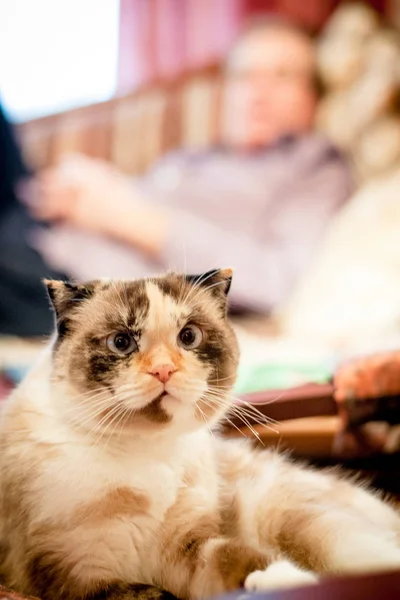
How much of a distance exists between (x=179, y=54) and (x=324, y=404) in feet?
7.38

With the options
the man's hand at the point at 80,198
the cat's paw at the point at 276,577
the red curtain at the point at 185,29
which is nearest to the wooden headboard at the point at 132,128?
the red curtain at the point at 185,29

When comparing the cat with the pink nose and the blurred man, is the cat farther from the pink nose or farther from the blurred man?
the blurred man

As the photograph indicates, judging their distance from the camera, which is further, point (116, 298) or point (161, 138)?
point (161, 138)

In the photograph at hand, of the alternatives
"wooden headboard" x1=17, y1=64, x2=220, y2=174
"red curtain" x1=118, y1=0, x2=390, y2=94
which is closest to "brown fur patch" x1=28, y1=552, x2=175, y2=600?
"wooden headboard" x1=17, y1=64, x2=220, y2=174

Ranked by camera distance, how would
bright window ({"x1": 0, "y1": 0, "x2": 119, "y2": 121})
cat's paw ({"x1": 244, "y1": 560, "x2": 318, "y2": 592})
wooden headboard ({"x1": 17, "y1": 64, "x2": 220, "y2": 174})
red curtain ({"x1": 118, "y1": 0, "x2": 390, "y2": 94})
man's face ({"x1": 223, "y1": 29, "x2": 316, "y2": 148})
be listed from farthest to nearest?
red curtain ({"x1": 118, "y1": 0, "x2": 390, "y2": 94}), wooden headboard ({"x1": 17, "y1": 64, "x2": 220, "y2": 174}), man's face ({"x1": 223, "y1": 29, "x2": 316, "y2": 148}), bright window ({"x1": 0, "y1": 0, "x2": 119, "y2": 121}), cat's paw ({"x1": 244, "y1": 560, "x2": 318, "y2": 592})

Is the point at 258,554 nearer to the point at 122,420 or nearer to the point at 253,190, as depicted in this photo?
the point at 122,420

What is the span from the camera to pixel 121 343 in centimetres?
65

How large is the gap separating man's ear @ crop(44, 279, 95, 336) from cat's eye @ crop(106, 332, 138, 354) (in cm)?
6

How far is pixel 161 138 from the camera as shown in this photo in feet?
7.64

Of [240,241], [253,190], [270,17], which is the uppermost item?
[270,17]

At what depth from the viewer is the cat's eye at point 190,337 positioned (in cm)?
67

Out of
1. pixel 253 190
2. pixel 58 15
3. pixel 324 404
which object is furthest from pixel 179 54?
pixel 324 404

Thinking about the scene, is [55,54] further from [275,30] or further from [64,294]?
[64,294]

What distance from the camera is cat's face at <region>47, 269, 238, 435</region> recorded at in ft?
2.09
